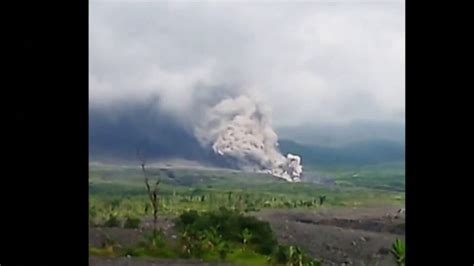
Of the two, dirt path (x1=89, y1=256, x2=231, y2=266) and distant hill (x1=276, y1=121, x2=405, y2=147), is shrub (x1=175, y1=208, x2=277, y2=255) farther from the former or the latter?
distant hill (x1=276, y1=121, x2=405, y2=147)

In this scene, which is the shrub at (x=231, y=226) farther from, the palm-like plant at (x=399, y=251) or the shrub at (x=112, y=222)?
the palm-like plant at (x=399, y=251)

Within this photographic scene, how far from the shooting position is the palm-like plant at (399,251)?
1.33 m

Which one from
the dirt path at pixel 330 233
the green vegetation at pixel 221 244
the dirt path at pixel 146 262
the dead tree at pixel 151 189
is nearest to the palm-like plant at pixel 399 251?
the dirt path at pixel 330 233

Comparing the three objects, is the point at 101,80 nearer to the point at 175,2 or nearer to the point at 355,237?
the point at 175,2

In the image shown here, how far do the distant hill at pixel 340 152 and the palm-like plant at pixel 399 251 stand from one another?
180mm

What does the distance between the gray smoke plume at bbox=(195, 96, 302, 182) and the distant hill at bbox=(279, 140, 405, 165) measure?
2 cm

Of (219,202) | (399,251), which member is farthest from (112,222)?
(399,251)

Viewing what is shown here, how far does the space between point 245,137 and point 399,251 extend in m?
0.41

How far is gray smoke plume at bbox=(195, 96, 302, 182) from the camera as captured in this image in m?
1.40

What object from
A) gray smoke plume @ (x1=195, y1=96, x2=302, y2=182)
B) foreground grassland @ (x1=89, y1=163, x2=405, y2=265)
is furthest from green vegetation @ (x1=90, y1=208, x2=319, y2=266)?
gray smoke plume @ (x1=195, y1=96, x2=302, y2=182)
